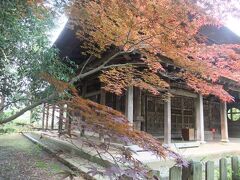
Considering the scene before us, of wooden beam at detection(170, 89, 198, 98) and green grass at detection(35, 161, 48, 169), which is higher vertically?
wooden beam at detection(170, 89, 198, 98)

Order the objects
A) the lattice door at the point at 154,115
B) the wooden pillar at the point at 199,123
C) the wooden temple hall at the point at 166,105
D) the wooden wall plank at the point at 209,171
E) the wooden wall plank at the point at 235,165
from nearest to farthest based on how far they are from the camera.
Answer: the wooden wall plank at the point at 209,171
the wooden wall plank at the point at 235,165
the wooden temple hall at the point at 166,105
the wooden pillar at the point at 199,123
the lattice door at the point at 154,115

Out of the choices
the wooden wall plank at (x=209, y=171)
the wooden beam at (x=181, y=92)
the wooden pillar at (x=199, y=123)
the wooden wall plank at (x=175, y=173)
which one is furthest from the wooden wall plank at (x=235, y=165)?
the wooden pillar at (x=199, y=123)

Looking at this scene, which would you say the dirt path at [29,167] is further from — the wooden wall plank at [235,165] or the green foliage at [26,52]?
the wooden wall plank at [235,165]

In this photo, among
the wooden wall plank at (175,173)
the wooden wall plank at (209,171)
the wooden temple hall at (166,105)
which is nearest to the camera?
the wooden wall plank at (175,173)

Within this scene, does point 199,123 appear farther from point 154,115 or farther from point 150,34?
point 150,34

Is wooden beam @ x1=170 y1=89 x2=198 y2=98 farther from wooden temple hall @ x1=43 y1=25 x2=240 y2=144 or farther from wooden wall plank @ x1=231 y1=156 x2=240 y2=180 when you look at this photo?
wooden wall plank @ x1=231 y1=156 x2=240 y2=180

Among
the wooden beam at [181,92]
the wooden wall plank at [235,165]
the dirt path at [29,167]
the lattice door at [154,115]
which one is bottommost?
the dirt path at [29,167]

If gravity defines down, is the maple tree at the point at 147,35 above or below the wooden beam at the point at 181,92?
above

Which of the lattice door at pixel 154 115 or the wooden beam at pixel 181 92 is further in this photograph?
the lattice door at pixel 154 115

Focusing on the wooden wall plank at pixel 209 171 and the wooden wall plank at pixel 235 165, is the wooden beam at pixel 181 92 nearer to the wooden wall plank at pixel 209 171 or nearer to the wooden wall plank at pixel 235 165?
the wooden wall plank at pixel 235 165

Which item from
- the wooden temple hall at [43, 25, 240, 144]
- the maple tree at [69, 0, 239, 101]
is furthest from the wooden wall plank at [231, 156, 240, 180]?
the wooden temple hall at [43, 25, 240, 144]

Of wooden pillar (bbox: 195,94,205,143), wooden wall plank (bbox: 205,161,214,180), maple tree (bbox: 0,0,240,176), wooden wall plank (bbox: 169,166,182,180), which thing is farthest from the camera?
wooden pillar (bbox: 195,94,205,143)

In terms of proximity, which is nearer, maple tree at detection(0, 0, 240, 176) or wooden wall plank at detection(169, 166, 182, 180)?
wooden wall plank at detection(169, 166, 182, 180)

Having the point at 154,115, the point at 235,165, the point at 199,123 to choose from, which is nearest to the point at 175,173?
the point at 235,165
